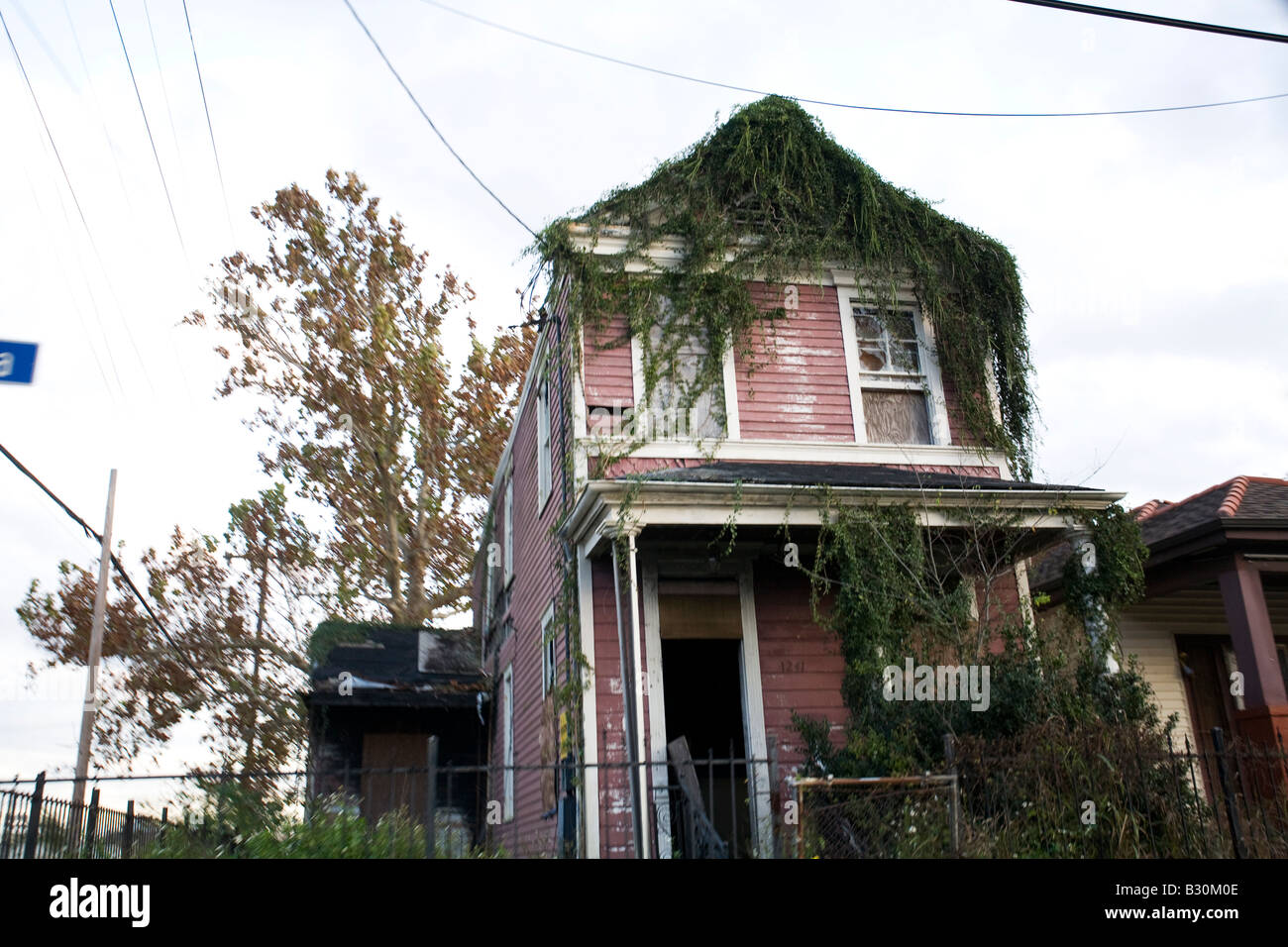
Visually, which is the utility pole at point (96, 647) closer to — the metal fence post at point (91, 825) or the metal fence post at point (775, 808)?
the metal fence post at point (91, 825)

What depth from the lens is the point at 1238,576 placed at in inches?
413

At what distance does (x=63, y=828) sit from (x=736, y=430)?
690 centimetres

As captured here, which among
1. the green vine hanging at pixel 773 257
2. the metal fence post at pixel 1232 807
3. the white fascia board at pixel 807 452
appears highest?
the green vine hanging at pixel 773 257

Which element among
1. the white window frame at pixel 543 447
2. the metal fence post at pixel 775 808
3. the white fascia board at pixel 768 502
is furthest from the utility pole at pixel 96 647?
the metal fence post at pixel 775 808

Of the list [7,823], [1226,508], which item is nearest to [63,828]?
[7,823]

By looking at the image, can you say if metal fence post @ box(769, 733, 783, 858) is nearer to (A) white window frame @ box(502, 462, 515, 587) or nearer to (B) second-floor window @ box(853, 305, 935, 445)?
(B) second-floor window @ box(853, 305, 935, 445)

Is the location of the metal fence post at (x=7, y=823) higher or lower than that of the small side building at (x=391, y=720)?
lower

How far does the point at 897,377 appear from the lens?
453 inches

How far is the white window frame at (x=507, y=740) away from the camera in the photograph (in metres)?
13.9

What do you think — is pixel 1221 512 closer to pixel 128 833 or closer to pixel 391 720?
pixel 128 833

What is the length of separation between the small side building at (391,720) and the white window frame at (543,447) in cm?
473

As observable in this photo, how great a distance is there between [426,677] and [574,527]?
7386 millimetres
